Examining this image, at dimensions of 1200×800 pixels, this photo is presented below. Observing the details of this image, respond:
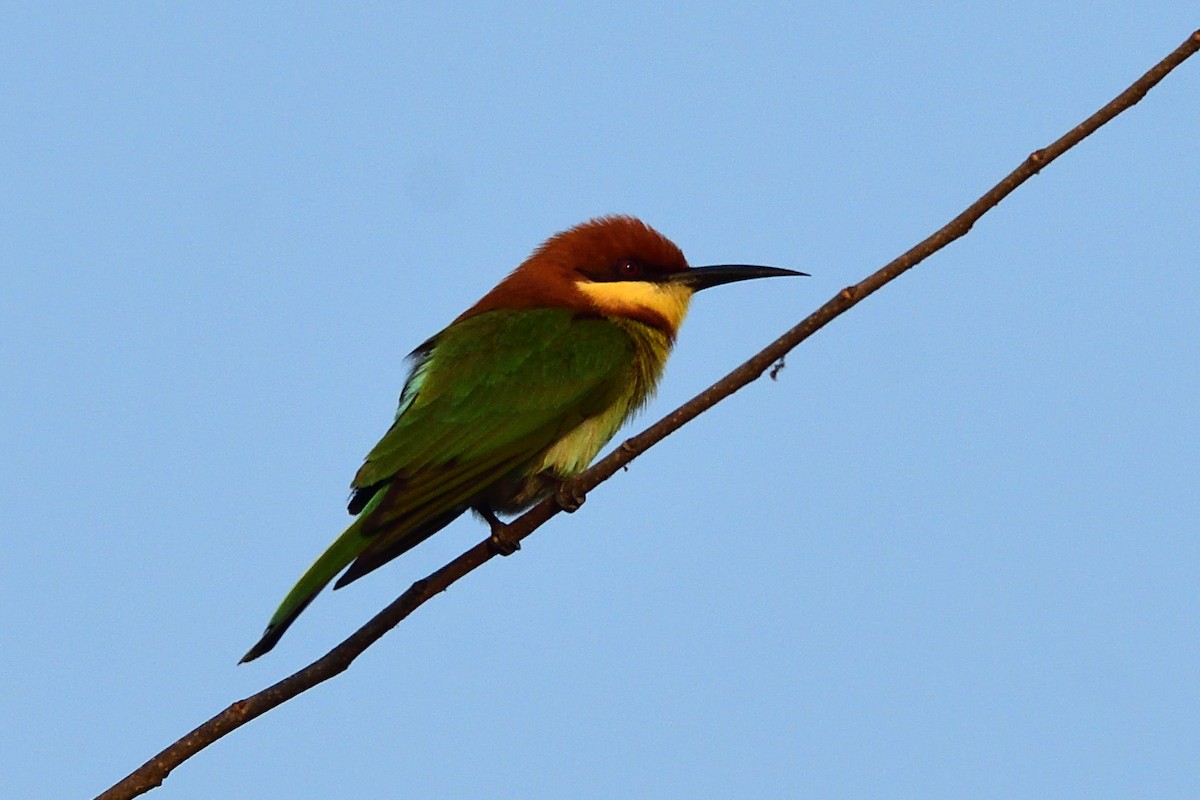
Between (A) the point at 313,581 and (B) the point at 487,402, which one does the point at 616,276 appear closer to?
(B) the point at 487,402

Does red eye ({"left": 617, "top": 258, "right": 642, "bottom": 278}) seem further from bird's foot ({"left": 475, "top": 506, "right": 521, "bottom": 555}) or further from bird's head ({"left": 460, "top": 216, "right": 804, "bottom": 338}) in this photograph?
bird's foot ({"left": 475, "top": 506, "right": 521, "bottom": 555})

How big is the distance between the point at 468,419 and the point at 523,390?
0.23 metres

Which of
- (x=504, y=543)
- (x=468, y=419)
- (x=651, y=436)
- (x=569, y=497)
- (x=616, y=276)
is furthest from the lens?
(x=616, y=276)

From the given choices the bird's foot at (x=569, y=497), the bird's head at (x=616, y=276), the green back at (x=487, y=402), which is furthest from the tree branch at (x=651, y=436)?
the bird's head at (x=616, y=276)

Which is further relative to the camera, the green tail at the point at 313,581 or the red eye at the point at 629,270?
the red eye at the point at 629,270

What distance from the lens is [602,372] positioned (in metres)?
4.43

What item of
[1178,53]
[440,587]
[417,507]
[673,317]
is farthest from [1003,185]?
[673,317]

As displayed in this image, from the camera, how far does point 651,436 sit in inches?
117

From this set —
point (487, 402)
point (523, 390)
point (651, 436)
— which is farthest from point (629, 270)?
point (651, 436)

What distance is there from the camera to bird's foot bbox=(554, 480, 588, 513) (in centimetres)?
334

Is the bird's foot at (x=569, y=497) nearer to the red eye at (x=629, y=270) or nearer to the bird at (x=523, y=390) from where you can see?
the bird at (x=523, y=390)

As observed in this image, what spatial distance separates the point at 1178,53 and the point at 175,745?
2224mm

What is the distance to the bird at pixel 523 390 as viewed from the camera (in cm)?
373

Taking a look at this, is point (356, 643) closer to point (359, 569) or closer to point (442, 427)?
point (359, 569)
